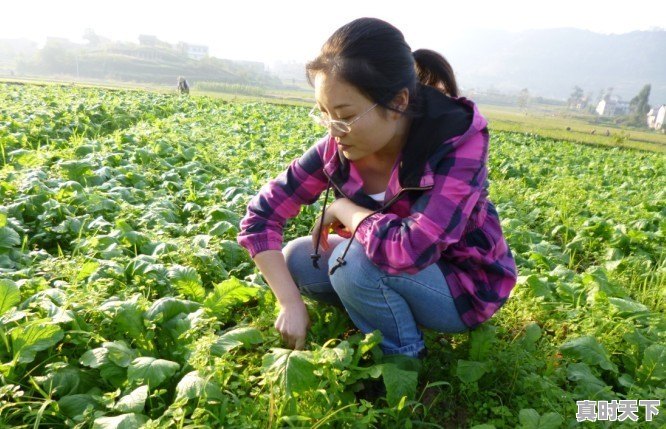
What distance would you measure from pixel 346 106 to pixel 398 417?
1.15 metres

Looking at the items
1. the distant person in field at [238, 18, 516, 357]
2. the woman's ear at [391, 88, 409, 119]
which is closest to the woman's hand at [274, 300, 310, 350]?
the distant person in field at [238, 18, 516, 357]

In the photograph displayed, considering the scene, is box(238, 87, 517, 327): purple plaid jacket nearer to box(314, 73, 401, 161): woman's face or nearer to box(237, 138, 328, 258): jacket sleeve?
box(237, 138, 328, 258): jacket sleeve

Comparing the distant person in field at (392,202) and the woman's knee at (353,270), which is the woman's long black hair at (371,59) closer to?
the distant person in field at (392,202)

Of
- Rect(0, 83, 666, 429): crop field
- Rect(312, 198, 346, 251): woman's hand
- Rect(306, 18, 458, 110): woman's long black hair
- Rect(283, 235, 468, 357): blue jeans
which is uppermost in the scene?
Rect(306, 18, 458, 110): woman's long black hair

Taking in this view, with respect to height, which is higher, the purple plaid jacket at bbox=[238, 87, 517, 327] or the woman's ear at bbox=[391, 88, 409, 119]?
the woman's ear at bbox=[391, 88, 409, 119]

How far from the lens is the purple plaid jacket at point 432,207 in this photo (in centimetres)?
179

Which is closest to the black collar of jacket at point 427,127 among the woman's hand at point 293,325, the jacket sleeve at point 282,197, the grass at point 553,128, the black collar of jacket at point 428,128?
the black collar of jacket at point 428,128

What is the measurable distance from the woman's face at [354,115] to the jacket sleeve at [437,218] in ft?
0.78

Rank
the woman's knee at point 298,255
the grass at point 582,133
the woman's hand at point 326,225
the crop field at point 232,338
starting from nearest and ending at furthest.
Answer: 1. the crop field at point 232,338
2. the woman's hand at point 326,225
3. the woman's knee at point 298,255
4. the grass at point 582,133

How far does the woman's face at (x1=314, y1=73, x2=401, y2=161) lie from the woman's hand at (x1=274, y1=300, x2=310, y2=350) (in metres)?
0.68

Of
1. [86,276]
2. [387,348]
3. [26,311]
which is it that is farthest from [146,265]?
[387,348]

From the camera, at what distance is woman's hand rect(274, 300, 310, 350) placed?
6.56 ft

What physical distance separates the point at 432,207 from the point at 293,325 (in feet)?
2.43

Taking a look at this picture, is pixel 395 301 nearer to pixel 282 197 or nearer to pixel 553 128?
pixel 282 197
